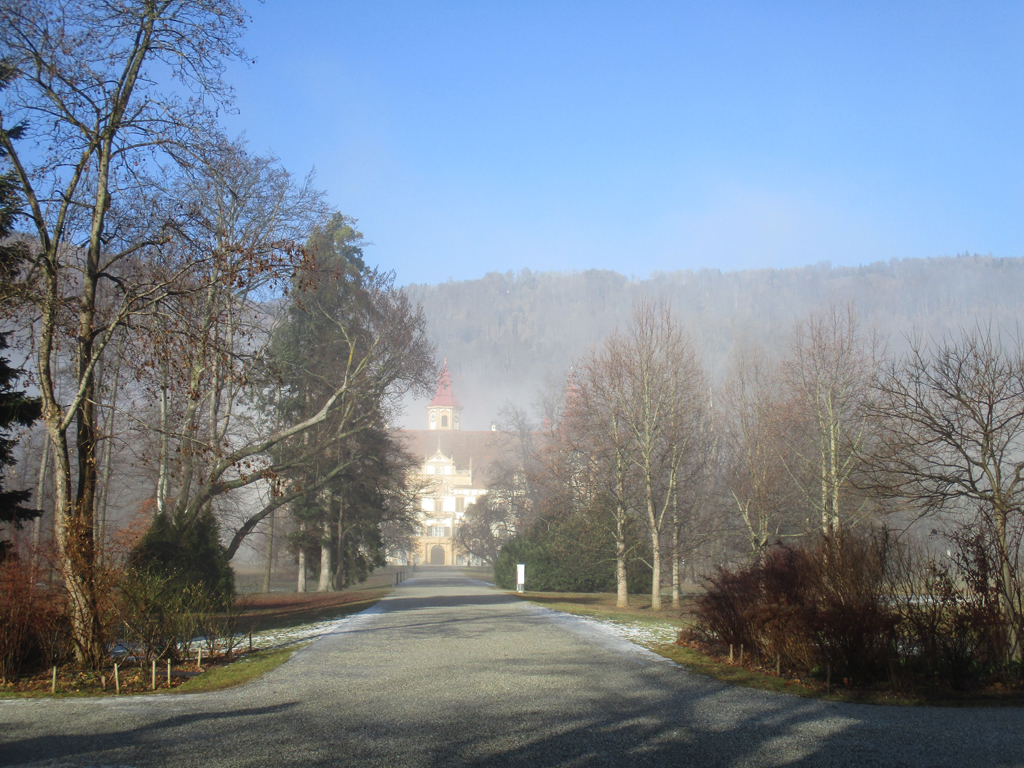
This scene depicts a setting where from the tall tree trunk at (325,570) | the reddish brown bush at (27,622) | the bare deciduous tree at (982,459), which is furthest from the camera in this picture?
the tall tree trunk at (325,570)

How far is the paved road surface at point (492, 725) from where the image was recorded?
5.75m

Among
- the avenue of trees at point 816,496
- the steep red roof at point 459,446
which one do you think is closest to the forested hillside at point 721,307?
the steep red roof at point 459,446

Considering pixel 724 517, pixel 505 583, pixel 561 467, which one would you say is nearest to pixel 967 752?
pixel 561 467

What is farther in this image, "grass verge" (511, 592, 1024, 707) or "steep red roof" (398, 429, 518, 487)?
"steep red roof" (398, 429, 518, 487)

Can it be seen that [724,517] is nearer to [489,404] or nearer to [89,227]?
[89,227]

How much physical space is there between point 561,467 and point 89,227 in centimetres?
1926

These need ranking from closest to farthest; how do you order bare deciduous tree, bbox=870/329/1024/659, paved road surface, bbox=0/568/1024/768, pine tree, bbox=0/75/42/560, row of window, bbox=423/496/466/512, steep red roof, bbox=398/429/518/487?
paved road surface, bbox=0/568/1024/768
pine tree, bbox=0/75/42/560
bare deciduous tree, bbox=870/329/1024/659
row of window, bbox=423/496/466/512
steep red roof, bbox=398/429/518/487

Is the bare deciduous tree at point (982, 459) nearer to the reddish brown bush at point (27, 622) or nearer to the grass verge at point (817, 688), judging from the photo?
the grass verge at point (817, 688)

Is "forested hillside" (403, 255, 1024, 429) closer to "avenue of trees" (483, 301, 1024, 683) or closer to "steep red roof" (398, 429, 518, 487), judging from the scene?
"steep red roof" (398, 429, 518, 487)

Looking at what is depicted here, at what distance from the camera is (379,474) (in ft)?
103

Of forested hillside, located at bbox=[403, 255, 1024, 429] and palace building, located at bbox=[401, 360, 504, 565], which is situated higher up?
forested hillside, located at bbox=[403, 255, 1024, 429]

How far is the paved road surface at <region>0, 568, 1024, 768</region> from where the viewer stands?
5.75m

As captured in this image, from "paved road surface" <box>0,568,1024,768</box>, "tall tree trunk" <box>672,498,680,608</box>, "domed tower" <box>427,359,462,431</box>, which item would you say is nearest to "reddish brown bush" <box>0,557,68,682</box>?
"paved road surface" <box>0,568,1024,768</box>

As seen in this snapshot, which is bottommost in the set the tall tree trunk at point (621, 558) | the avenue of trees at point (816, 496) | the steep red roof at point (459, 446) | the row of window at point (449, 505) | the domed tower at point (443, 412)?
the row of window at point (449, 505)
